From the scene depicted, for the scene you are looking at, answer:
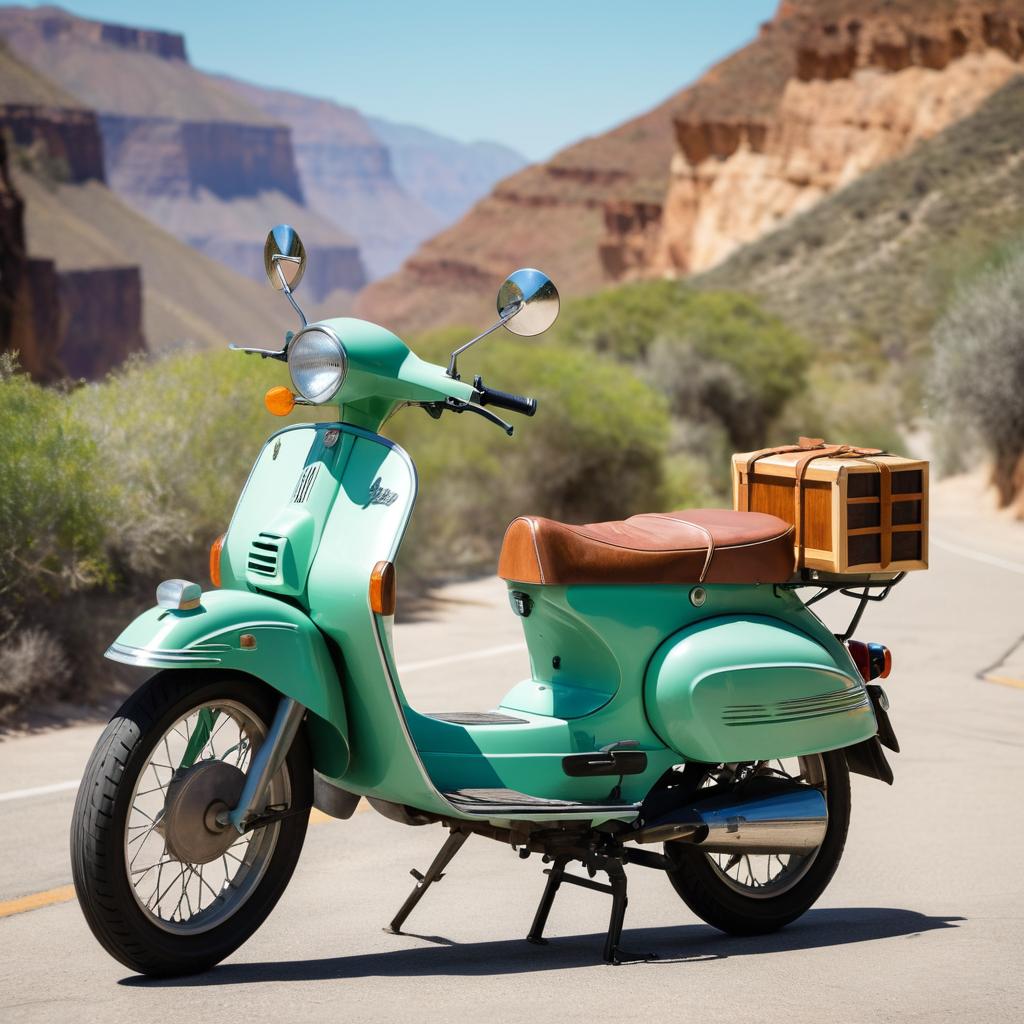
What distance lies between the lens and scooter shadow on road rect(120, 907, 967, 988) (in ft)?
15.2

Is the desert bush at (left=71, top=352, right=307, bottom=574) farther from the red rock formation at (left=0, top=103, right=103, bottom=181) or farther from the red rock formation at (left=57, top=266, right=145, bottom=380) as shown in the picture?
the red rock formation at (left=0, top=103, right=103, bottom=181)

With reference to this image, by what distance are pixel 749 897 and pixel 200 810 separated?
75.4 inches

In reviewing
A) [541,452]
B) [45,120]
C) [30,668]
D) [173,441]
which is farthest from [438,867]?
[45,120]

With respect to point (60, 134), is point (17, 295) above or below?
below

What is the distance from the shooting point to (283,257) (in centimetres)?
550

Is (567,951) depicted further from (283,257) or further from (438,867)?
(283,257)

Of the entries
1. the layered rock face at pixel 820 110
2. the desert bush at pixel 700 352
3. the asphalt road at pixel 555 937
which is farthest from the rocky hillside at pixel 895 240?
the asphalt road at pixel 555 937

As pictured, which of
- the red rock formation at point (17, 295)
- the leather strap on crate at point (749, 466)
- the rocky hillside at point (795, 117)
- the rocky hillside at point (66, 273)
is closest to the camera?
the leather strap on crate at point (749, 466)

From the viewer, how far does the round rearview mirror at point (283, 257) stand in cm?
546

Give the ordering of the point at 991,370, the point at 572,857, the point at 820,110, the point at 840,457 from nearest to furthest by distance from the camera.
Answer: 1. the point at 572,857
2. the point at 840,457
3. the point at 991,370
4. the point at 820,110

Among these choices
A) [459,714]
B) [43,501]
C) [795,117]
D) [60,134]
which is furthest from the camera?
[60,134]

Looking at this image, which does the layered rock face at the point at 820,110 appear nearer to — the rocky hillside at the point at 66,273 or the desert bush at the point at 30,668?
the rocky hillside at the point at 66,273

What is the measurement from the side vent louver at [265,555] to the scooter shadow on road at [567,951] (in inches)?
46.8

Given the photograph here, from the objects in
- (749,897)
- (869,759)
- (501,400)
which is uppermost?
(501,400)
